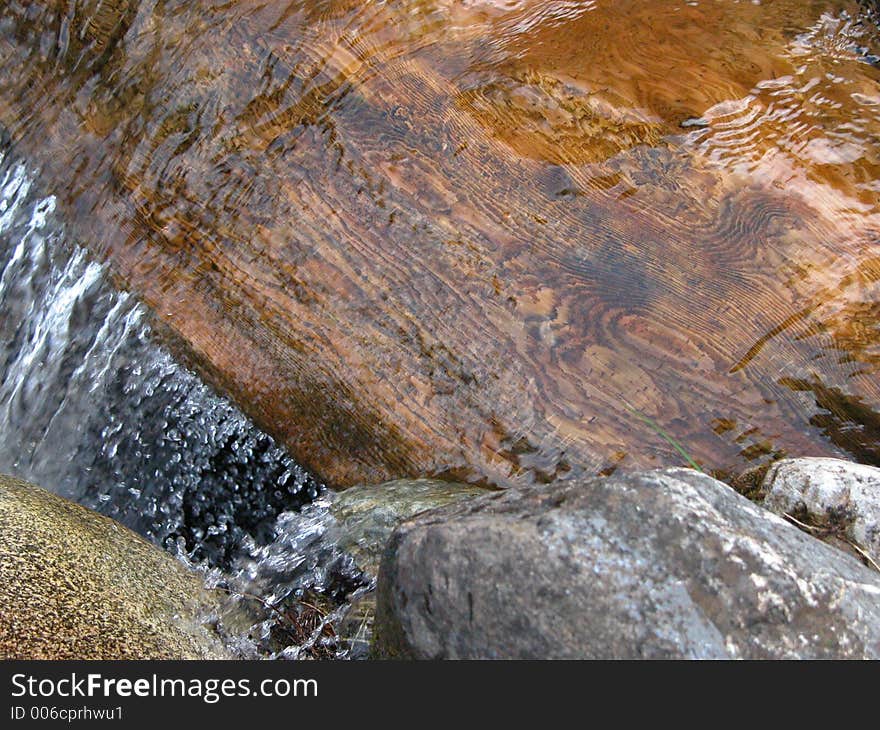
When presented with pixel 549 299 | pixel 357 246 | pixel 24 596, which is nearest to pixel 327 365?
pixel 357 246

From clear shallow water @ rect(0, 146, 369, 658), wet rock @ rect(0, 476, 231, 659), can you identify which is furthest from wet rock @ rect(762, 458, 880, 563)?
wet rock @ rect(0, 476, 231, 659)

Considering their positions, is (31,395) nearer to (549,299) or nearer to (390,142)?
(390,142)

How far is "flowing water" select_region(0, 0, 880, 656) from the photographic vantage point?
2.74m

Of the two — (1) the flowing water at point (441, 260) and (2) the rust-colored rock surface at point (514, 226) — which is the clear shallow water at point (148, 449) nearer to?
(1) the flowing water at point (441, 260)

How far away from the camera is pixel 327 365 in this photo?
2.94 metres

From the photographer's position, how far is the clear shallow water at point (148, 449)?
2977 millimetres

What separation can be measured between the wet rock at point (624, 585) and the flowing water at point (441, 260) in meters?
0.89

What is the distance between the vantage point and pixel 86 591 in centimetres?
245

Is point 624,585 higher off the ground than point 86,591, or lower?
lower

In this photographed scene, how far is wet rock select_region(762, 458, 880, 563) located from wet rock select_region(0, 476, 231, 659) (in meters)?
1.75

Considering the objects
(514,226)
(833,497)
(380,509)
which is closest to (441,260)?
(514,226)

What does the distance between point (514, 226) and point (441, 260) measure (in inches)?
10.8

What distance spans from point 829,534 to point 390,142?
189 cm

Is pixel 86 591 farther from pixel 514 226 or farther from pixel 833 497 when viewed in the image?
pixel 833 497
